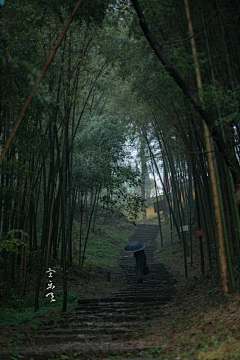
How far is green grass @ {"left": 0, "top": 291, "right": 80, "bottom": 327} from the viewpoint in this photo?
445cm

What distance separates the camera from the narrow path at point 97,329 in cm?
288

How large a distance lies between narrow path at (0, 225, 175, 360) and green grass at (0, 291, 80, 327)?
398mm

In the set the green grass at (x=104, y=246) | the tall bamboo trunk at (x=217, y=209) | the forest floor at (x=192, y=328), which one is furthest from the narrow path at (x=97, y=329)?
the green grass at (x=104, y=246)

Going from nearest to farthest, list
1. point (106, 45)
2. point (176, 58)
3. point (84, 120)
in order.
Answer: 1. point (176, 58)
2. point (106, 45)
3. point (84, 120)

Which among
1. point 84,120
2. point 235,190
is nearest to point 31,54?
point 235,190

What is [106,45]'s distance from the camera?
666cm

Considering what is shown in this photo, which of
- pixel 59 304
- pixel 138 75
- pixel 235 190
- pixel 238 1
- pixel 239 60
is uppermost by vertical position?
pixel 138 75

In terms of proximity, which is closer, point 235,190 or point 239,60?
point 235,190

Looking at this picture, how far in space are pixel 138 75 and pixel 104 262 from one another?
268 inches

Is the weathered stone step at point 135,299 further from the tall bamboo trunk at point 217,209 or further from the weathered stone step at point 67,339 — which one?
the weathered stone step at point 67,339

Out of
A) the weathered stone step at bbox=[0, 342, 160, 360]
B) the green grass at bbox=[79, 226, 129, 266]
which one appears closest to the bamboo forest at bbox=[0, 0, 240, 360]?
the weathered stone step at bbox=[0, 342, 160, 360]

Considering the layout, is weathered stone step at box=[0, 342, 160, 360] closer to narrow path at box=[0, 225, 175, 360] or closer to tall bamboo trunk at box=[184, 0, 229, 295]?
narrow path at box=[0, 225, 175, 360]

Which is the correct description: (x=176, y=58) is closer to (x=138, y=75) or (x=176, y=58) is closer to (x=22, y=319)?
(x=138, y=75)

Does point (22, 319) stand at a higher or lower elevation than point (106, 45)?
lower
